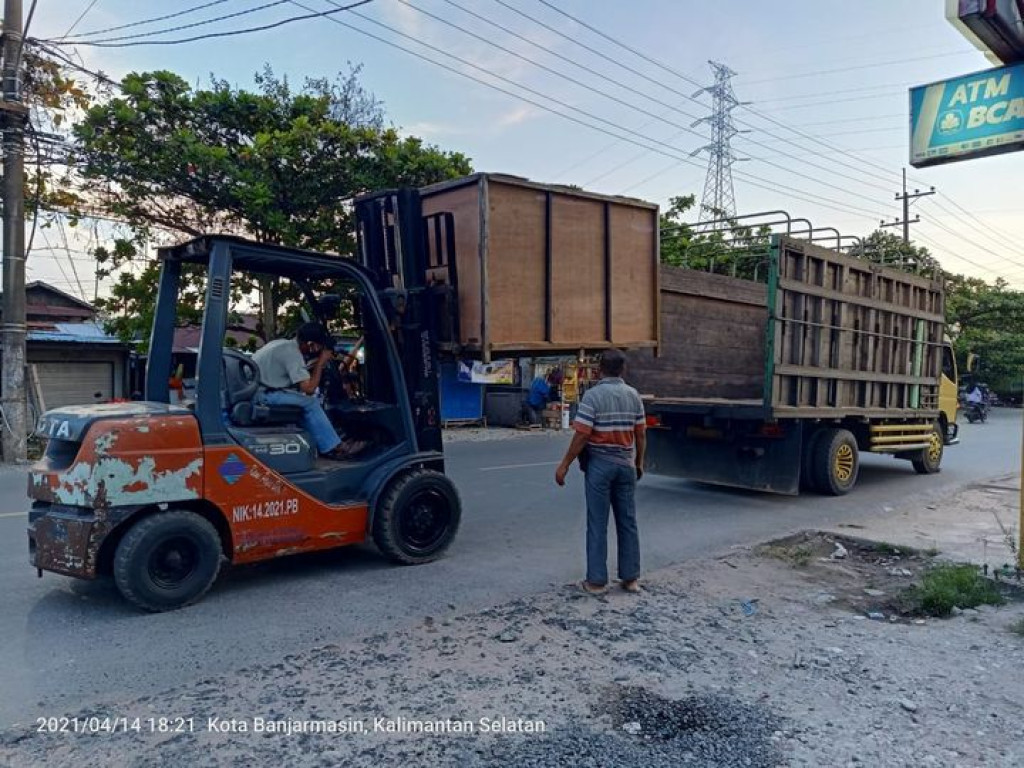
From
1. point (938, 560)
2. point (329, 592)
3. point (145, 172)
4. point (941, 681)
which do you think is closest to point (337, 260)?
point (329, 592)

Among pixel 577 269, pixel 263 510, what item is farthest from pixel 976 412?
pixel 263 510

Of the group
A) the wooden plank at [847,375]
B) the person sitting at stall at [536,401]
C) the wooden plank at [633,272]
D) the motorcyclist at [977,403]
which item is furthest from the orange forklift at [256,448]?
the motorcyclist at [977,403]

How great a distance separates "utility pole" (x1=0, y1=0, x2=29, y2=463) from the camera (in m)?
12.1

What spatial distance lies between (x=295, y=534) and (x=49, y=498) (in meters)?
1.55

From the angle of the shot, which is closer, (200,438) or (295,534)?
(200,438)

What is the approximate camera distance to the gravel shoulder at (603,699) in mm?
3152

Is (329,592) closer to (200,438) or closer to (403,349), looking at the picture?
(200,438)

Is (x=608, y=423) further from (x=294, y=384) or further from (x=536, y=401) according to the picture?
(x=536, y=401)

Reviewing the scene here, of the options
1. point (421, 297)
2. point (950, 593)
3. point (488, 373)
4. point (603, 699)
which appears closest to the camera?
point (603, 699)

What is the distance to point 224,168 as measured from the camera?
13.2 metres

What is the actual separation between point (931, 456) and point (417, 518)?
385 inches

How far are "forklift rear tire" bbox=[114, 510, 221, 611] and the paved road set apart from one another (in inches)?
5.0

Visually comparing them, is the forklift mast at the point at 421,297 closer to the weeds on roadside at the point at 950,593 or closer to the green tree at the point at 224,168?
the weeds on roadside at the point at 950,593

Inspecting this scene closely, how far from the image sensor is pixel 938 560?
6.51 meters
